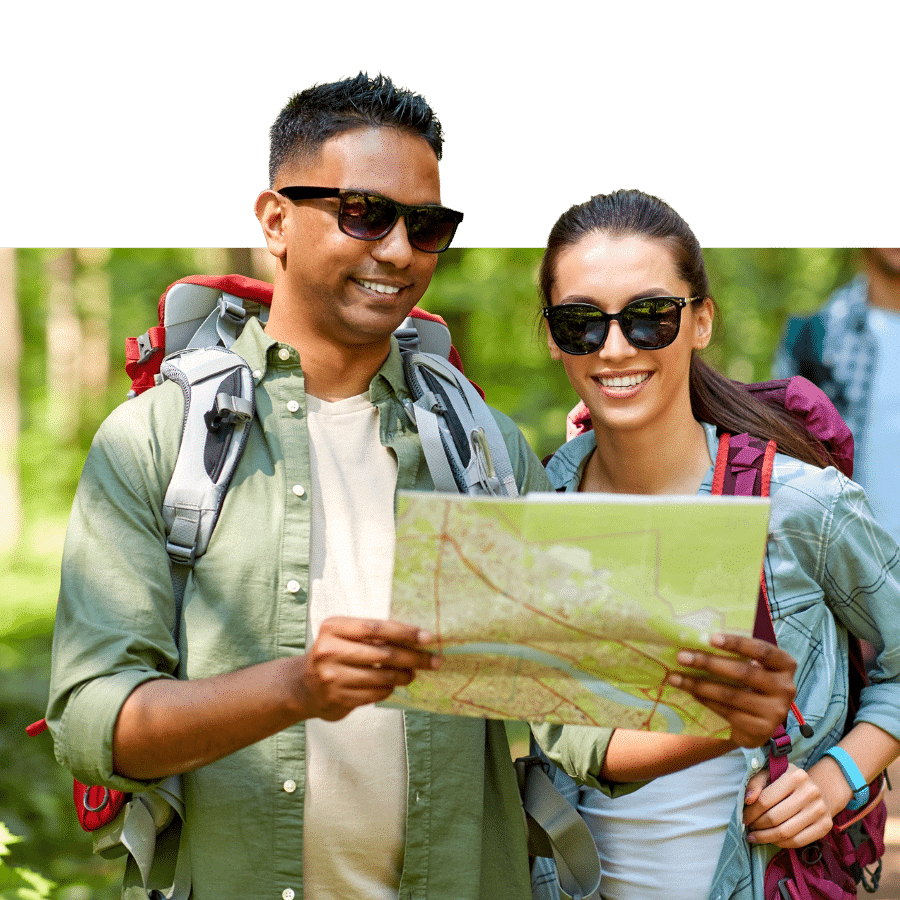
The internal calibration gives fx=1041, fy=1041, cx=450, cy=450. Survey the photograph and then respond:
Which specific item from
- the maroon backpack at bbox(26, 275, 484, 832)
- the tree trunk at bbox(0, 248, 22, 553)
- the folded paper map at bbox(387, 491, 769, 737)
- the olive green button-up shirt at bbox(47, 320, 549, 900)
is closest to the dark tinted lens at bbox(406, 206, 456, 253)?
the olive green button-up shirt at bbox(47, 320, 549, 900)

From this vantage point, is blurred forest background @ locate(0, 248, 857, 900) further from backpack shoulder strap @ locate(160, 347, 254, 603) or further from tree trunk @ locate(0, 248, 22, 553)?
backpack shoulder strap @ locate(160, 347, 254, 603)

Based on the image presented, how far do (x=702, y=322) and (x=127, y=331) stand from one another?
23.1ft

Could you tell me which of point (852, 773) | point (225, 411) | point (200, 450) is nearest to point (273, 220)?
point (225, 411)

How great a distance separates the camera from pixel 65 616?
2236 millimetres

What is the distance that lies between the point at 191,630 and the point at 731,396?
1811 mm

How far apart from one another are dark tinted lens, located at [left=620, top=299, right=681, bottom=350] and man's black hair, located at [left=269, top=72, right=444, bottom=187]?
696mm

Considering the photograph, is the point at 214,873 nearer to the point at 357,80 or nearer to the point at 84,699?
the point at 84,699

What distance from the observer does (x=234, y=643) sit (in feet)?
7.71

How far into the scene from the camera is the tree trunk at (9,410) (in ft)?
24.6

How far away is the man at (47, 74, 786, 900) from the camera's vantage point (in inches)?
83.3

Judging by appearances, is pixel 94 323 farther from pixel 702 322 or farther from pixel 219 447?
pixel 219 447

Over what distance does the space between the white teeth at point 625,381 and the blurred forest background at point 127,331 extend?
15.5 ft

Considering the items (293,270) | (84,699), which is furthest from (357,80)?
(84,699)

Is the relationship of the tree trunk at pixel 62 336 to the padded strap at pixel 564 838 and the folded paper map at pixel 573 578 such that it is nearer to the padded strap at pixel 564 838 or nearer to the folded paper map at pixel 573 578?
the padded strap at pixel 564 838
